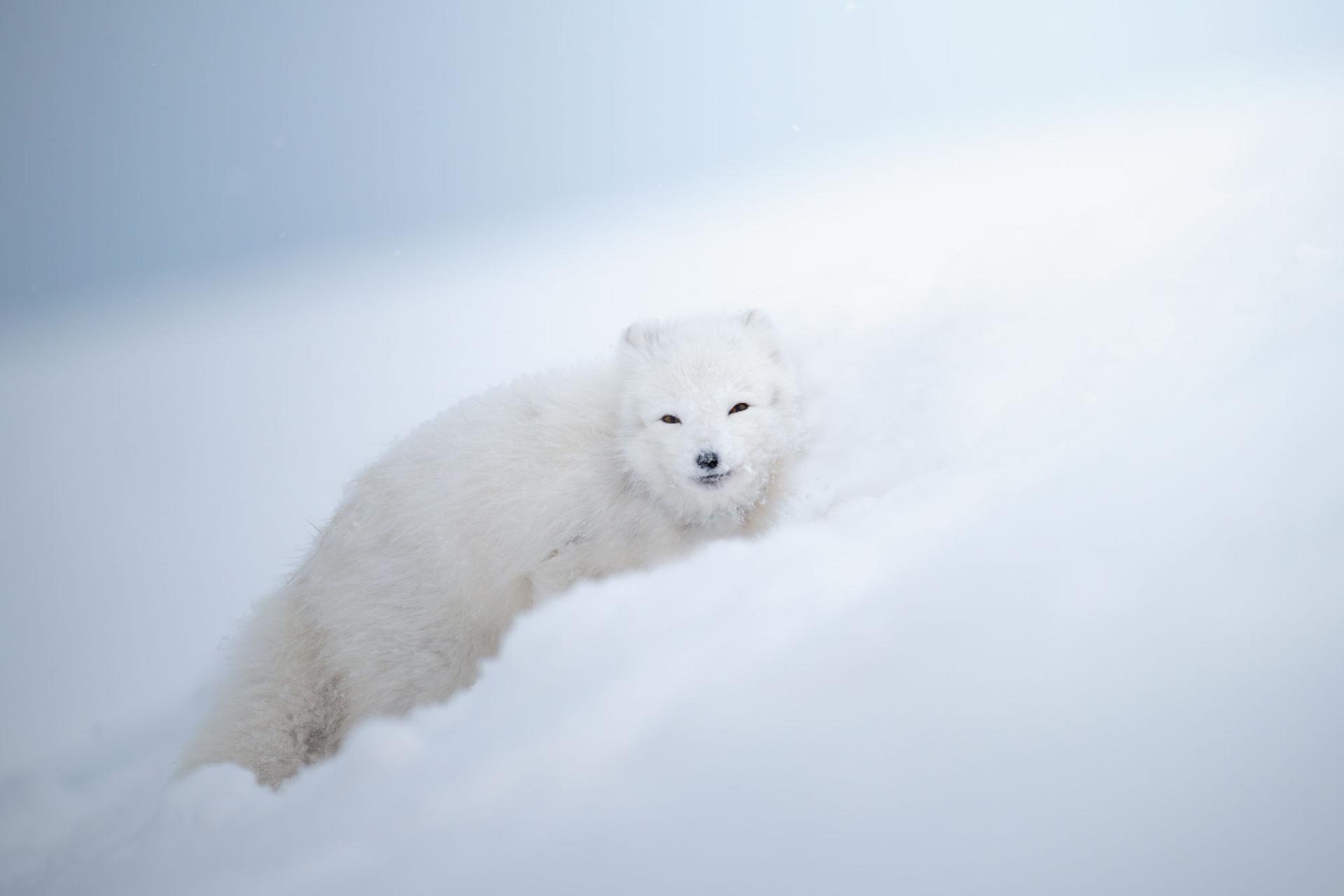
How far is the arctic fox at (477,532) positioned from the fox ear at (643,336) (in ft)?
0.37

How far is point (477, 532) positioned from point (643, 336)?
100 centimetres

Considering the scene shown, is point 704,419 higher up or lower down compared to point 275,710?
higher up

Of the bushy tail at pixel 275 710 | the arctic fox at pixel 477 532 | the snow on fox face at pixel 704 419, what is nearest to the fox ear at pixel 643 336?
the snow on fox face at pixel 704 419

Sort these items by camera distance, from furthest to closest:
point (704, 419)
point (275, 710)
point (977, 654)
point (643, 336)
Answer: point (643, 336) < point (704, 419) < point (275, 710) < point (977, 654)

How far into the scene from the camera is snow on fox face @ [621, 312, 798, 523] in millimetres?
2502

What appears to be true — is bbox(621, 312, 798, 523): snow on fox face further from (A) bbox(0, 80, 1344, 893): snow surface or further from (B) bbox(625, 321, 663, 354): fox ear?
(A) bbox(0, 80, 1344, 893): snow surface

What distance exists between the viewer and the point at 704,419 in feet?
8.43

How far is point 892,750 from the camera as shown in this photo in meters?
1.12

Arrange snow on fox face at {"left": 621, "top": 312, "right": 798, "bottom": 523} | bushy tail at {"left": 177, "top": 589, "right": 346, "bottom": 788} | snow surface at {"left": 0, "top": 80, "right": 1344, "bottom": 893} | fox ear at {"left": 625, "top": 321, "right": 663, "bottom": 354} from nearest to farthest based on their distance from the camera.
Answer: snow surface at {"left": 0, "top": 80, "right": 1344, "bottom": 893}, bushy tail at {"left": 177, "top": 589, "right": 346, "bottom": 788}, snow on fox face at {"left": 621, "top": 312, "right": 798, "bottom": 523}, fox ear at {"left": 625, "top": 321, "right": 663, "bottom": 354}

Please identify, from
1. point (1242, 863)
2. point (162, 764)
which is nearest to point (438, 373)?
point (162, 764)

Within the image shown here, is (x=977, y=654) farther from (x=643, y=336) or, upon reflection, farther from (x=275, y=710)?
(x=275, y=710)

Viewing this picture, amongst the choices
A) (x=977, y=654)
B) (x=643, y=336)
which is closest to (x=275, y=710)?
(x=643, y=336)

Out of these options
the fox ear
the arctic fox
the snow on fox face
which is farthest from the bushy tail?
the fox ear

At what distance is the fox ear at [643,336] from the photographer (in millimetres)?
2882
